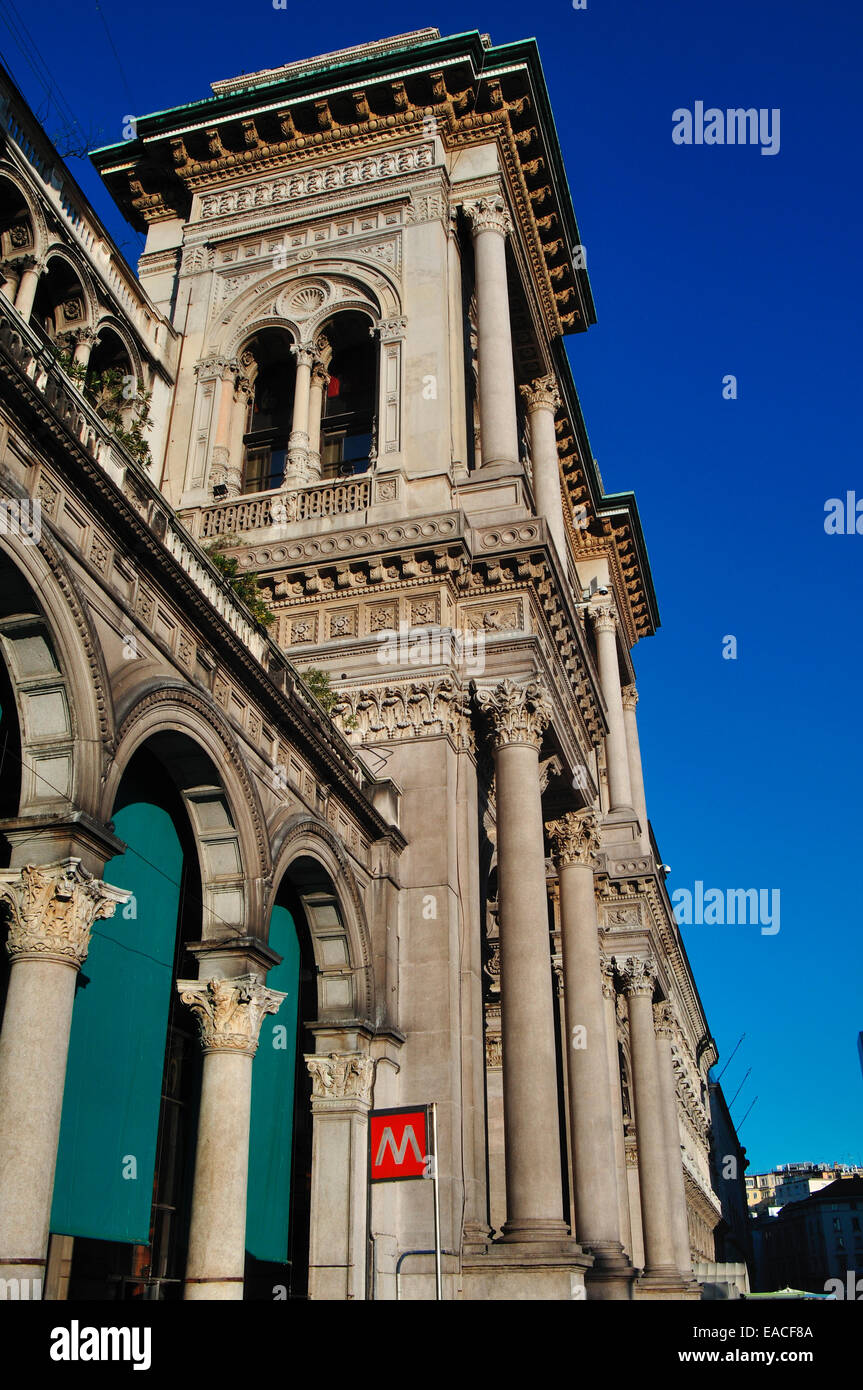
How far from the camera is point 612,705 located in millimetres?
42125

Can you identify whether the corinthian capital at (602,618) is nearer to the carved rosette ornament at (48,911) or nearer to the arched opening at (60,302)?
the arched opening at (60,302)

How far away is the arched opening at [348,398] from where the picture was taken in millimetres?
29109

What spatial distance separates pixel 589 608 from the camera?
4341cm

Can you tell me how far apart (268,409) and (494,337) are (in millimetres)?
6834

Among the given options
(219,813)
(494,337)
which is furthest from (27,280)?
(219,813)

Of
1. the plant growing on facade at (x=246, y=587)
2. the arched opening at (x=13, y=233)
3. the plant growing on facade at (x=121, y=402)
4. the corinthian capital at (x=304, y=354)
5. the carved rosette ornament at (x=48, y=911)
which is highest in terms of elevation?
the corinthian capital at (x=304, y=354)

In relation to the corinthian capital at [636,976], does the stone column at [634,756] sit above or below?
above

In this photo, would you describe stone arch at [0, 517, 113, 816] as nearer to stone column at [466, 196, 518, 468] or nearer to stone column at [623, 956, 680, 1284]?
stone column at [466, 196, 518, 468]

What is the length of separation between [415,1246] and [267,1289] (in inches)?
90.3

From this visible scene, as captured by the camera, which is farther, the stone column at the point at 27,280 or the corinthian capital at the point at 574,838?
the corinthian capital at the point at 574,838

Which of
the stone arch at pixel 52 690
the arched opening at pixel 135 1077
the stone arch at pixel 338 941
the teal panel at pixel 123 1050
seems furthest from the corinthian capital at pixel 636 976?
the stone arch at pixel 52 690

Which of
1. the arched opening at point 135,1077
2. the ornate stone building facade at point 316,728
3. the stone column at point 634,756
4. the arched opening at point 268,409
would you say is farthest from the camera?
the stone column at point 634,756

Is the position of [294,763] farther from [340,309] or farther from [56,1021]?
[340,309]

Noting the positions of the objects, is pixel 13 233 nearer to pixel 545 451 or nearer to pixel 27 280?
pixel 27 280
